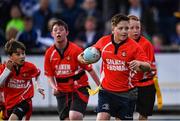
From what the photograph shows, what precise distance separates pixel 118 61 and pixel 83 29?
6838mm

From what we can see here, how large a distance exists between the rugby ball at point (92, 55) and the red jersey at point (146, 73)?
149cm

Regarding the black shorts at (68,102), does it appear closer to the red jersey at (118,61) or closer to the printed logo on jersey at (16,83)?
the printed logo on jersey at (16,83)

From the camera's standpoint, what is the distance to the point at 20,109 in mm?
13172

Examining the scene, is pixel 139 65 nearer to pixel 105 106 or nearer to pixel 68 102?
pixel 105 106

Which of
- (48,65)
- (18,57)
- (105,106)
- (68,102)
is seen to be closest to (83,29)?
(48,65)

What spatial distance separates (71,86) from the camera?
13812mm

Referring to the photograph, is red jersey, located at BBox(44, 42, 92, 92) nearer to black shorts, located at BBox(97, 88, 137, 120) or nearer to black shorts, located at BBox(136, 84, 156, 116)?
black shorts, located at BBox(136, 84, 156, 116)

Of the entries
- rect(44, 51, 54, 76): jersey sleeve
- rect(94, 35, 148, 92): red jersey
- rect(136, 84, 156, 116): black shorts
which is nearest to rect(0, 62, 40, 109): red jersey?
rect(44, 51, 54, 76): jersey sleeve

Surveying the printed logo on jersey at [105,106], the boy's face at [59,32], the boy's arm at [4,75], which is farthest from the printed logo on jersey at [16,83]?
the printed logo on jersey at [105,106]

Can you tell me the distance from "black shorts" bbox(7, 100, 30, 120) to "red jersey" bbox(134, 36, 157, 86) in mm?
1997

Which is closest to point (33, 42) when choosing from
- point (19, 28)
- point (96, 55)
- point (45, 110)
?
point (19, 28)

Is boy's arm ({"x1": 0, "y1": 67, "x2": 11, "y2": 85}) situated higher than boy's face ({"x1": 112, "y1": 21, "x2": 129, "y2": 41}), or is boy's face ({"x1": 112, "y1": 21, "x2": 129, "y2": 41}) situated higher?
boy's face ({"x1": 112, "y1": 21, "x2": 129, "y2": 41})

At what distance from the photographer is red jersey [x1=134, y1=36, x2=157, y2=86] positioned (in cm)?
1381

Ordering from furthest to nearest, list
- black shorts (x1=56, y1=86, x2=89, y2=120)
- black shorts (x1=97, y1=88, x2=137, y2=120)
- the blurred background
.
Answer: the blurred background
black shorts (x1=56, y1=86, x2=89, y2=120)
black shorts (x1=97, y1=88, x2=137, y2=120)
